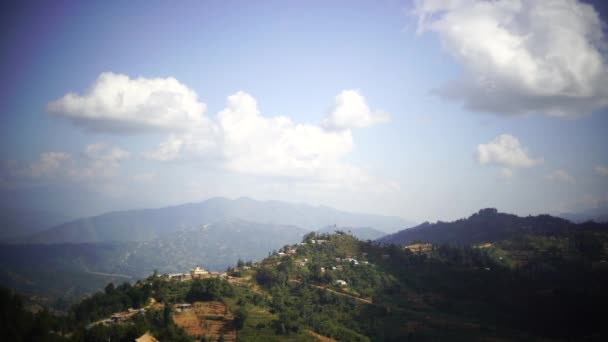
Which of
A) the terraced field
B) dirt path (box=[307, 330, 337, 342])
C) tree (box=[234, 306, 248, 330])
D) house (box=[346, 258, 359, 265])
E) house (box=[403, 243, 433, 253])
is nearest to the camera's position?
the terraced field

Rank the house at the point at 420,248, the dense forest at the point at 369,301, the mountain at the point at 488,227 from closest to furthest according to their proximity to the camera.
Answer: the dense forest at the point at 369,301 < the house at the point at 420,248 < the mountain at the point at 488,227

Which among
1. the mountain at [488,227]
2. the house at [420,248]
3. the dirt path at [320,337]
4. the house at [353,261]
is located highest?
the mountain at [488,227]

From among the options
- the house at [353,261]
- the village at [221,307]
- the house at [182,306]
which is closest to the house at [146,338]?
the village at [221,307]

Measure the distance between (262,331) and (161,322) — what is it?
10445mm

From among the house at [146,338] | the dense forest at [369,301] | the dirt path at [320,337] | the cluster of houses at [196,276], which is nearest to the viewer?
the house at [146,338]

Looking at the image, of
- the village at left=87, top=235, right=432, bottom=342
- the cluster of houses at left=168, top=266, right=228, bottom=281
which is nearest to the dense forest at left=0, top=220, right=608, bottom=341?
the village at left=87, top=235, right=432, bottom=342

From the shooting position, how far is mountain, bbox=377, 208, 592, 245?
117m

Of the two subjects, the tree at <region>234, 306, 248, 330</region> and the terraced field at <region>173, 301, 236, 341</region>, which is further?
the tree at <region>234, 306, 248, 330</region>

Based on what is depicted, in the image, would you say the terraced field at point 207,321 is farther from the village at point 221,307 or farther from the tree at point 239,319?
the tree at point 239,319

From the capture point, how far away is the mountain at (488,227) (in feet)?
383

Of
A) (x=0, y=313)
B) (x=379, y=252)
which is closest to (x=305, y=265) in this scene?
(x=379, y=252)

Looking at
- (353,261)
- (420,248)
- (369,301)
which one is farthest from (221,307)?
(420,248)

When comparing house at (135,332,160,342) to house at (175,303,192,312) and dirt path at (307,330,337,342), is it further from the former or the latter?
dirt path at (307,330,337,342)

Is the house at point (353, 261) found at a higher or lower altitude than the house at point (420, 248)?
lower
